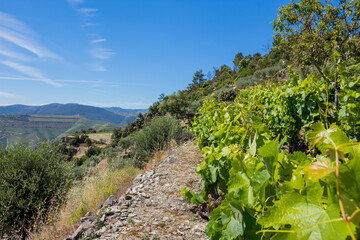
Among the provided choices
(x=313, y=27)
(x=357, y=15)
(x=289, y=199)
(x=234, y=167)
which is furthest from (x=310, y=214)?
(x=313, y=27)

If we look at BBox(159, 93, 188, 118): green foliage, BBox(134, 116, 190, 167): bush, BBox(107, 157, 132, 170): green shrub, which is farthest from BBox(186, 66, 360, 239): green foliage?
BBox(159, 93, 188, 118): green foliage

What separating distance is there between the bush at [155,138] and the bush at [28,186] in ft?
A: 9.02

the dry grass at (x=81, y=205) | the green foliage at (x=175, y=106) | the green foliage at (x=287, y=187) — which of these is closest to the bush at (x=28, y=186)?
the dry grass at (x=81, y=205)

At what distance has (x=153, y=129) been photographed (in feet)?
28.6

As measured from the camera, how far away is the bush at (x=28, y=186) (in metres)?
4.73

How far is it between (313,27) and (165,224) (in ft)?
21.5

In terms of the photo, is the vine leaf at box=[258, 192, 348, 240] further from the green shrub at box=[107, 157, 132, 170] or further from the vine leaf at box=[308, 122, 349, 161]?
the green shrub at box=[107, 157, 132, 170]

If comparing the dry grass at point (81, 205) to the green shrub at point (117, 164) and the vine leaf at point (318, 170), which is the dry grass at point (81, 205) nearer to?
the green shrub at point (117, 164)

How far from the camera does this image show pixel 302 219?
492mm

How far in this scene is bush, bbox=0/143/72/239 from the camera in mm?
4734

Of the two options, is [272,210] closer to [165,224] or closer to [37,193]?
[165,224]

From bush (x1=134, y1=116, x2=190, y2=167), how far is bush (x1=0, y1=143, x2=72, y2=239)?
275 centimetres

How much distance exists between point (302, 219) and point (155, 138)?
8182 mm

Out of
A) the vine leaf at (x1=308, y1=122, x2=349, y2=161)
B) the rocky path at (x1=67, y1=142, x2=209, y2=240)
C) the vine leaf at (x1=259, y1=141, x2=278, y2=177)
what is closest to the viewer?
the vine leaf at (x1=308, y1=122, x2=349, y2=161)
